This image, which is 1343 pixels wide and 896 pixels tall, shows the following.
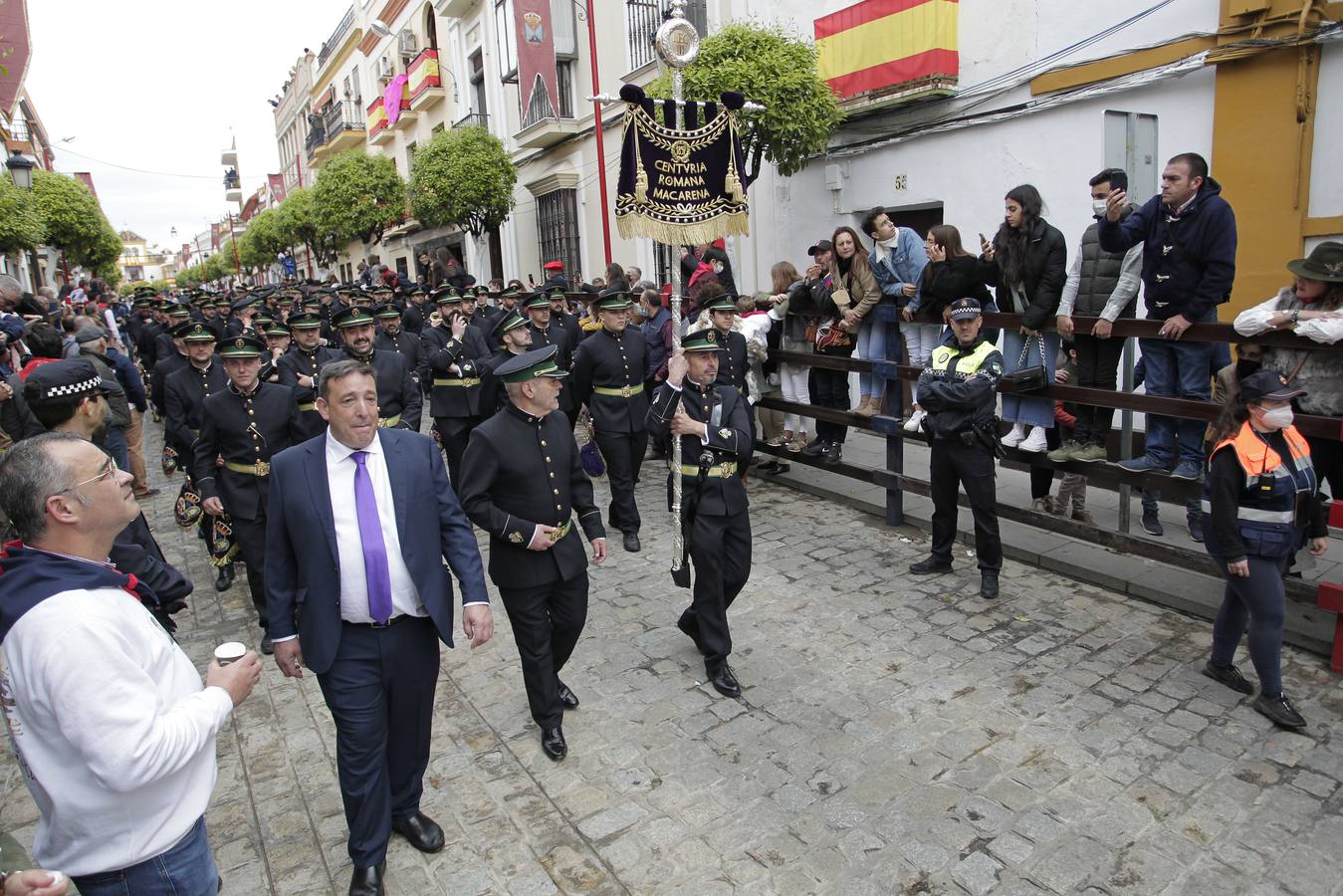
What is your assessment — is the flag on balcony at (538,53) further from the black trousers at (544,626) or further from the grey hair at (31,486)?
the grey hair at (31,486)

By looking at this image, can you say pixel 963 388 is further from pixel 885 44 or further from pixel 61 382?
pixel 885 44

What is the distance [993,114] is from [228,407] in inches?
346

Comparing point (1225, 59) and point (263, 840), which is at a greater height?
point (1225, 59)

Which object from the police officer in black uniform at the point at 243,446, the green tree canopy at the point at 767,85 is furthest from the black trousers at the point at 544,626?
the green tree canopy at the point at 767,85

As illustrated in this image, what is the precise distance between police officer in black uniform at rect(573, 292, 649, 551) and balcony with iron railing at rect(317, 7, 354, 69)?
119ft

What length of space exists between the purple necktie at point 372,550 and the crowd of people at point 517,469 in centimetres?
1

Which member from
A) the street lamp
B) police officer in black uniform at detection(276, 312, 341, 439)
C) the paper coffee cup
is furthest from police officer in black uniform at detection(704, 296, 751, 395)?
the street lamp

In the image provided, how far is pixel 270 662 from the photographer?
5.79 m

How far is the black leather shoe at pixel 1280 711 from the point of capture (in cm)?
423

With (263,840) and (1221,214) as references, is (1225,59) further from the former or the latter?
(263,840)

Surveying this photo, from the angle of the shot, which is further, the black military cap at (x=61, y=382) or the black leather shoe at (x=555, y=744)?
the black leather shoe at (x=555, y=744)

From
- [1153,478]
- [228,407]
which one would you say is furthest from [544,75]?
[1153,478]

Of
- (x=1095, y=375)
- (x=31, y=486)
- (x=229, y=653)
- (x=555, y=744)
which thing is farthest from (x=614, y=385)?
(x=31, y=486)

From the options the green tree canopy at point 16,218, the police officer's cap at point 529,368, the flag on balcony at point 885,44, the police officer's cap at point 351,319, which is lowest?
the police officer's cap at point 529,368
